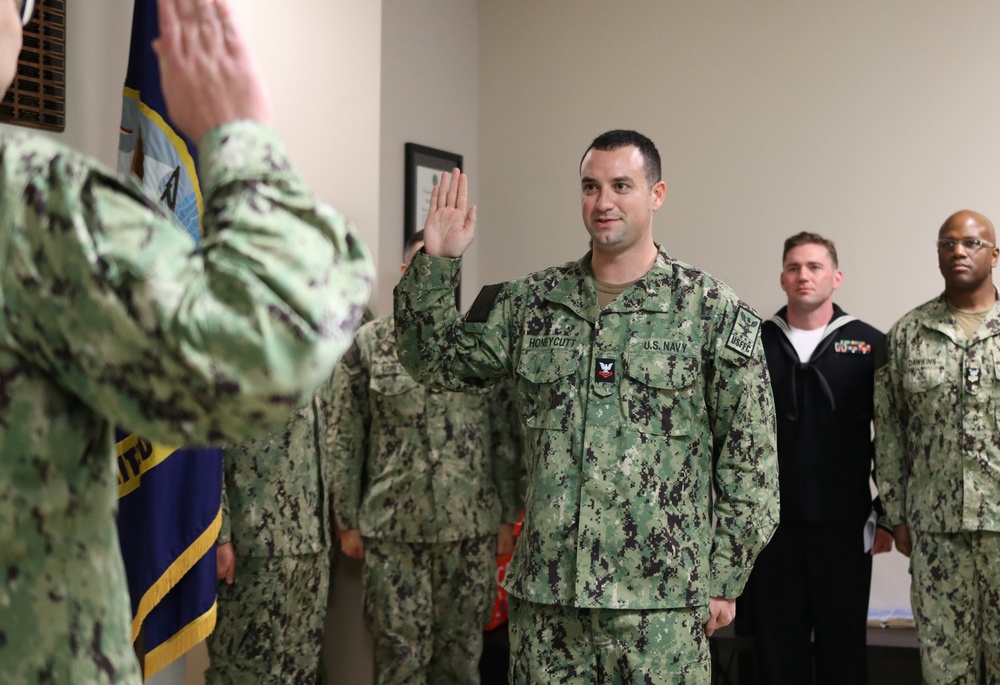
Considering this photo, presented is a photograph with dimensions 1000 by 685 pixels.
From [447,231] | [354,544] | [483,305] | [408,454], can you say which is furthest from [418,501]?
[447,231]

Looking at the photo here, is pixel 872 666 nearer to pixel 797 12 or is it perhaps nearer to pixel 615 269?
pixel 615 269

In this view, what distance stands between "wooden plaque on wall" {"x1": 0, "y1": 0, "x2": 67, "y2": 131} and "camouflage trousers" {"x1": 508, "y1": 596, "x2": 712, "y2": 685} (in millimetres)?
1535

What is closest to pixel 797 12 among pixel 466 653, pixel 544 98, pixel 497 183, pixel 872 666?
pixel 544 98

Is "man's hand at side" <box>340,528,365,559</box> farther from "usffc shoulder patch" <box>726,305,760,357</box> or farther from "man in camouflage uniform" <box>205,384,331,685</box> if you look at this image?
"usffc shoulder patch" <box>726,305,760,357</box>

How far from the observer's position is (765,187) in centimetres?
A: 442

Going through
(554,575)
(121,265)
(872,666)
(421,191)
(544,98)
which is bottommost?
(872,666)

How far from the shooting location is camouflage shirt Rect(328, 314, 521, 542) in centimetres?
339

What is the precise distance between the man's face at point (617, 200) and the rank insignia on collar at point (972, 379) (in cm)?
148

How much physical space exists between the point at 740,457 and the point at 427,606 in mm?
1511

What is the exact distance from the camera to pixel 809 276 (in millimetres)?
3713

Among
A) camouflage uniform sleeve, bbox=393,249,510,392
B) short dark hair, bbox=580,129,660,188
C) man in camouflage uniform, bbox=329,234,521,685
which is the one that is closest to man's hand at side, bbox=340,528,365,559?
man in camouflage uniform, bbox=329,234,521,685

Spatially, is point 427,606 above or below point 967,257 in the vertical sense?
below

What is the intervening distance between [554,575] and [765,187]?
269 centimetres

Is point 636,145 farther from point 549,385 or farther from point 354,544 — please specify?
point 354,544
